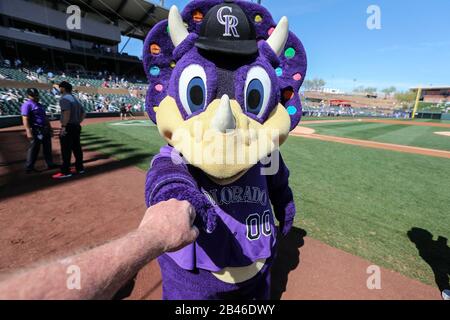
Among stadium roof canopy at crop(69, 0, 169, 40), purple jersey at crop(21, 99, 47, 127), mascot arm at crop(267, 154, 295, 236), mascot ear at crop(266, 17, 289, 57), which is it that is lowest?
mascot arm at crop(267, 154, 295, 236)

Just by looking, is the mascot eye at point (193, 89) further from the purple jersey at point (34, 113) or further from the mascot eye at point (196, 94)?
the purple jersey at point (34, 113)

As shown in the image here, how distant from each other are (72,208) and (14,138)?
8.02 meters

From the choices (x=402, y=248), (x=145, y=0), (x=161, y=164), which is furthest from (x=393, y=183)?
(x=145, y=0)

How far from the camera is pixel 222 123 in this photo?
99 cm

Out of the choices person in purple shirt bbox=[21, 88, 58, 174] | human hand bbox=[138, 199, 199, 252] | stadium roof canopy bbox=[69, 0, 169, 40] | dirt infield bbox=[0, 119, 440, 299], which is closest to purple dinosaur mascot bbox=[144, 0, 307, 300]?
human hand bbox=[138, 199, 199, 252]

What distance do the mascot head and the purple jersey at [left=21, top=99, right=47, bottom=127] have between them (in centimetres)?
519

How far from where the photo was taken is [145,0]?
97.3 ft

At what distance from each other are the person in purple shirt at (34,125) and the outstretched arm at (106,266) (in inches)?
231

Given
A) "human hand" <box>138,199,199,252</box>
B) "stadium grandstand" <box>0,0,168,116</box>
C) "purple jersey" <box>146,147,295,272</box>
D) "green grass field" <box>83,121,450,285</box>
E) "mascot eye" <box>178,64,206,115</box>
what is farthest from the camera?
"stadium grandstand" <box>0,0,168,116</box>

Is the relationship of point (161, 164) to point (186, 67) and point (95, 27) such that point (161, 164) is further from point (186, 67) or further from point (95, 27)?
point (95, 27)

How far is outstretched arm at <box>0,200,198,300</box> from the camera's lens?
18.5 inches

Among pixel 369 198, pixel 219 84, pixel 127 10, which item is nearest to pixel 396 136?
pixel 369 198

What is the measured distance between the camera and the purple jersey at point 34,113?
509cm

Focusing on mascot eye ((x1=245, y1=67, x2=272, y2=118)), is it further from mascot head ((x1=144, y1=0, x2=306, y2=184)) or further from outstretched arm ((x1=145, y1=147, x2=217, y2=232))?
outstretched arm ((x1=145, y1=147, x2=217, y2=232))
